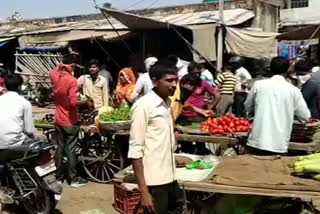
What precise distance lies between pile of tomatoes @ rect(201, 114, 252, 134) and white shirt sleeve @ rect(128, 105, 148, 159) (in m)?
2.93

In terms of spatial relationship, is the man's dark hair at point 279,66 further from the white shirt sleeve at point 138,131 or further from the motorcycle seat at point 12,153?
the motorcycle seat at point 12,153

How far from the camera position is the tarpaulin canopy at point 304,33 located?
548 inches

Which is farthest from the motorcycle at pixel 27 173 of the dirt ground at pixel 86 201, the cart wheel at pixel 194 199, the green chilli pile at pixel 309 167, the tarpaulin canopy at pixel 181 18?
the tarpaulin canopy at pixel 181 18

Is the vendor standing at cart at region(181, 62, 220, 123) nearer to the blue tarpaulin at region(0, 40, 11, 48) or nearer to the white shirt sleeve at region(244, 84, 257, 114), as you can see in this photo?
the white shirt sleeve at region(244, 84, 257, 114)

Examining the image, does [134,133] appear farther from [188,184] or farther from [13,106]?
[13,106]

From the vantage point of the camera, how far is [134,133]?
374 cm

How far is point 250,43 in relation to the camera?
13.1 m

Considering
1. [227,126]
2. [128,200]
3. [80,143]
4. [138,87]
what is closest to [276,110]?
[227,126]

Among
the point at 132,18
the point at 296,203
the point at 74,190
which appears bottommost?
the point at 74,190

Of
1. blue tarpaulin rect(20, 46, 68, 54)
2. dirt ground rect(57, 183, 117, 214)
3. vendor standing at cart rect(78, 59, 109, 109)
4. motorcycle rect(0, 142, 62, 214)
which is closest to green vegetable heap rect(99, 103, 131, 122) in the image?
vendor standing at cart rect(78, 59, 109, 109)

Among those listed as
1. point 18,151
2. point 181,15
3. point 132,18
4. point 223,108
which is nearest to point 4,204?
point 18,151

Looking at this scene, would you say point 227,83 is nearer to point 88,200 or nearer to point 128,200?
point 88,200

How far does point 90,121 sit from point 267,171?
12.0ft

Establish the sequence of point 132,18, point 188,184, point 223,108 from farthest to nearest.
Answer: point 132,18 → point 223,108 → point 188,184
